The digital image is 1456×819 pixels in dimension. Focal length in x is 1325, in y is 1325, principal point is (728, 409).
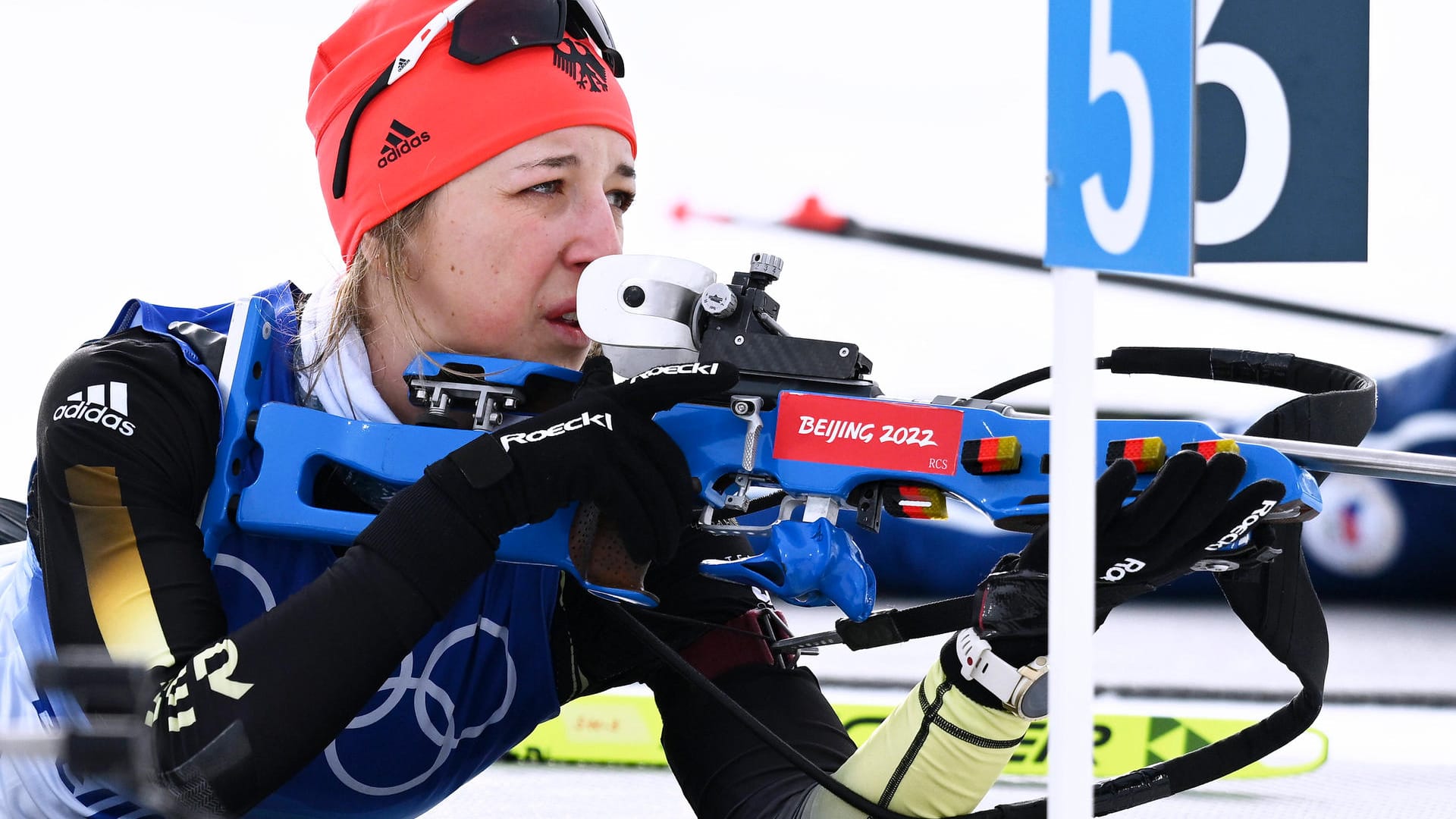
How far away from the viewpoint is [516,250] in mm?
1141

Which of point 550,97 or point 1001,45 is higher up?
point 1001,45

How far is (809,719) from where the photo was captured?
1203 mm

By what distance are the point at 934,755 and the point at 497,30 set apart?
0.77 m

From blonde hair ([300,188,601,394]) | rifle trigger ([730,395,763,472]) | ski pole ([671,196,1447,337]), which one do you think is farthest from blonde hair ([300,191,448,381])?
ski pole ([671,196,1447,337])

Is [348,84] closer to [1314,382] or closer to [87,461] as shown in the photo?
[87,461]

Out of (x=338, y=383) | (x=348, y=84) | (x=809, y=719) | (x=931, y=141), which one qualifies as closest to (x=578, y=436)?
Answer: (x=338, y=383)

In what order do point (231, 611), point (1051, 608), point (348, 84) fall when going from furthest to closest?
point (348, 84), point (231, 611), point (1051, 608)

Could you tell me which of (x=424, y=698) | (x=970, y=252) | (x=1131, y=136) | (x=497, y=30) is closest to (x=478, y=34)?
(x=497, y=30)

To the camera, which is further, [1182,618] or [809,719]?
[1182,618]

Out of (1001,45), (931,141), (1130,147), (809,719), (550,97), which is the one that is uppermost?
(1001,45)

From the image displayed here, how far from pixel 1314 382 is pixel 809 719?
20.8 inches

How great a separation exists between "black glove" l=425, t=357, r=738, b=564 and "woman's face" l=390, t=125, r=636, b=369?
0.56 feet

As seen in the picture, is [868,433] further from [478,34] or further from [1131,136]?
[478,34]

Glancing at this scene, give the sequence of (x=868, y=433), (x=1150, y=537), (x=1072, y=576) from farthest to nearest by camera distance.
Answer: (x=868, y=433), (x=1150, y=537), (x=1072, y=576)
